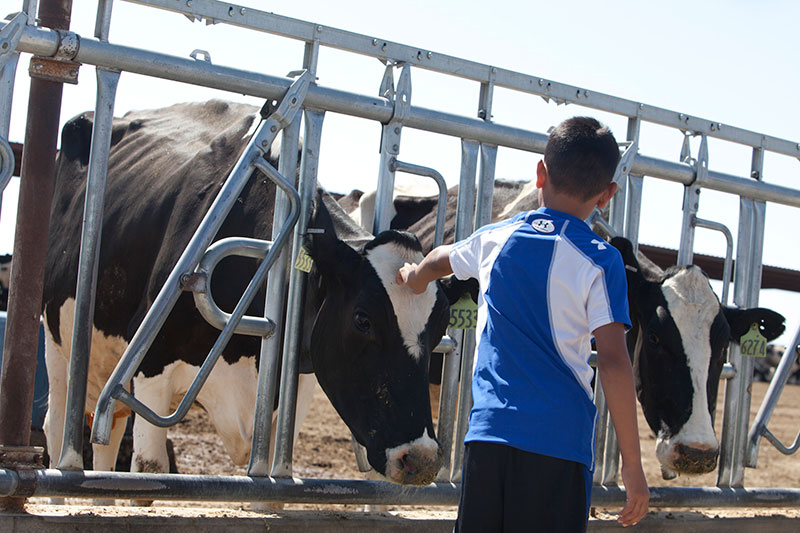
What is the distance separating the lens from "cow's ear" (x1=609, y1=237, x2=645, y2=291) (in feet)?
16.3

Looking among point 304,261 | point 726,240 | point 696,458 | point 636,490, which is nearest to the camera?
point 636,490

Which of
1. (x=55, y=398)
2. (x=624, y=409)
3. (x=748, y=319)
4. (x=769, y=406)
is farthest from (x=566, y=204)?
(x=55, y=398)

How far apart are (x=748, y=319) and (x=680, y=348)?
0.58 m

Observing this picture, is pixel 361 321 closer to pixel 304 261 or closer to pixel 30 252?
pixel 304 261

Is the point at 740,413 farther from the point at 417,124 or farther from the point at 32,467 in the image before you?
the point at 32,467

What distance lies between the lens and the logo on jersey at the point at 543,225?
275 centimetres

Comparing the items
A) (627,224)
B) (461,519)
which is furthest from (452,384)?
(461,519)

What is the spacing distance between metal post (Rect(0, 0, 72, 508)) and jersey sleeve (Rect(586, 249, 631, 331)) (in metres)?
2.01

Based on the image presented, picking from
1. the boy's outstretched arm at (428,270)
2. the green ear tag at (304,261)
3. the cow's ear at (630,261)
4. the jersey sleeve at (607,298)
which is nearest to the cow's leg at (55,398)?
the green ear tag at (304,261)

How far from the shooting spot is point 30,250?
3490 mm

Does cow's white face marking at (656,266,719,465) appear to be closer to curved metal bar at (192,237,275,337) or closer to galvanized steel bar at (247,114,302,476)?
galvanized steel bar at (247,114,302,476)

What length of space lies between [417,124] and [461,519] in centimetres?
217

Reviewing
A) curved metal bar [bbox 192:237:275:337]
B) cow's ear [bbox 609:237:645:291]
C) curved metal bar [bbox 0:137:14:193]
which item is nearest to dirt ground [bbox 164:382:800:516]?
cow's ear [bbox 609:237:645:291]

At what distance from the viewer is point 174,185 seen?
545 centimetres
